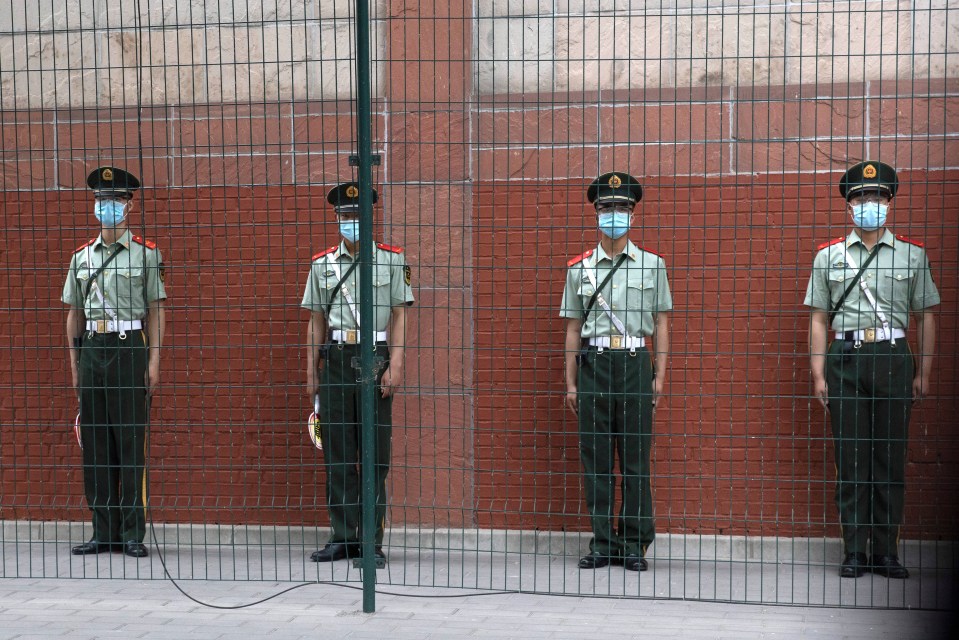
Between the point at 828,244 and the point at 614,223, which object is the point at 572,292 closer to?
the point at 614,223

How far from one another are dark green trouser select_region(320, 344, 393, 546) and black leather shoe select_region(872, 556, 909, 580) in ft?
7.56

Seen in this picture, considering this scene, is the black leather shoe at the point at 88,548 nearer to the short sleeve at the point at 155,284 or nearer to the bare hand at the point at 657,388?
the short sleeve at the point at 155,284

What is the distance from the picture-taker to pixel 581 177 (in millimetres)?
6258

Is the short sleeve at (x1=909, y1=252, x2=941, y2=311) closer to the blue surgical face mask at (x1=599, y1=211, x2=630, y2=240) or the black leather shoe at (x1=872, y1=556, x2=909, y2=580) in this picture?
the black leather shoe at (x1=872, y1=556, x2=909, y2=580)

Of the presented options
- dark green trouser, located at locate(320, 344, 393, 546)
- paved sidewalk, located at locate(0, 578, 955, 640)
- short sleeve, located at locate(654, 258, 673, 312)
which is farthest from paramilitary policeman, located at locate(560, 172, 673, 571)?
dark green trouser, located at locate(320, 344, 393, 546)

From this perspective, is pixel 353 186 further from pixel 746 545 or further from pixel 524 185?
pixel 746 545

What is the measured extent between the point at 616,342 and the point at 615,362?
0.12 metres

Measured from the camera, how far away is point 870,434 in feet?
19.1

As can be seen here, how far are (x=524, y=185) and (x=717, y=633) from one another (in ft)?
7.87

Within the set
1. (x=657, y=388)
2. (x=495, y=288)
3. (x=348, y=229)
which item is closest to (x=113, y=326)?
(x=348, y=229)

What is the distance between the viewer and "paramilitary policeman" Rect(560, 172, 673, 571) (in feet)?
19.2

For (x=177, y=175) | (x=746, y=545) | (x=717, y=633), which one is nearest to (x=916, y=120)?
(x=746, y=545)

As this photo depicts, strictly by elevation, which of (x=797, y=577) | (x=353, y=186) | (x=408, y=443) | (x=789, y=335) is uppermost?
(x=353, y=186)

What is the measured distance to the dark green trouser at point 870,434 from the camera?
18.7ft
